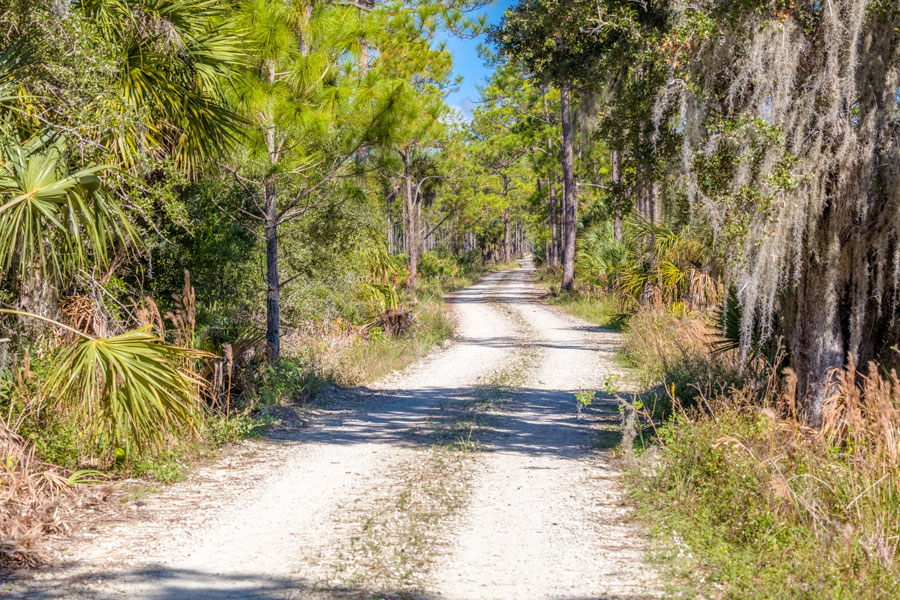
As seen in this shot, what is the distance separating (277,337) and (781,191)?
6.87m

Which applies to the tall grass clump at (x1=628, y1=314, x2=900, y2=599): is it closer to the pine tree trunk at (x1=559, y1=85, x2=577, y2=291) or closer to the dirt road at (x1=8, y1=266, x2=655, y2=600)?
the dirt road at (x1=8, y1=266, x2=655, y2=600)

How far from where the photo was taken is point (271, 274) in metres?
10.2

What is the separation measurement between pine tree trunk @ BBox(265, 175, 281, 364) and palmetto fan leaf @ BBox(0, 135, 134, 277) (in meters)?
4.15

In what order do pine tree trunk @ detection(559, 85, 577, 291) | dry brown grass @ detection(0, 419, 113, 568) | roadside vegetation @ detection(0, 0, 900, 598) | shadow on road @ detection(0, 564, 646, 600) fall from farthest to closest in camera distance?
pine tree trunk @ detection(559, 85, 577, 291) → roadside vegetation @ detection(0, 0, 900, 598) → dry brown grass @ detection(0, 419, 113, 568) → shadow on road @ detection(0, 564, 646, 600)

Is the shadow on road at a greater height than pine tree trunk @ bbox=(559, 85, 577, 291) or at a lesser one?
lesser

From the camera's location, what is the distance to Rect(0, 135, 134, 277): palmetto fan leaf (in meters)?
5.10

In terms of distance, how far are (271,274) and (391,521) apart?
562 centimetres

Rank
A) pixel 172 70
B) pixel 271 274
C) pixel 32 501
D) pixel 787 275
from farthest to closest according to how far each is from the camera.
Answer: pixel 271 274 → pixel 172 70 → pixel 787 275 → pixel 32 501

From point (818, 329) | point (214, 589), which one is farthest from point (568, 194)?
point (214, 589)

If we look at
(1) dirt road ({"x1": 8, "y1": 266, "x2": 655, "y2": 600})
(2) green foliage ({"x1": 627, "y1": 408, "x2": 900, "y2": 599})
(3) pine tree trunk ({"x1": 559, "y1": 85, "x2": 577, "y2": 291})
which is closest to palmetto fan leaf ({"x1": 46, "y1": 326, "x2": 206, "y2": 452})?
(1) dirt road ({"x1": 8, "y1": 266, "x2": 655, "y2": 600})

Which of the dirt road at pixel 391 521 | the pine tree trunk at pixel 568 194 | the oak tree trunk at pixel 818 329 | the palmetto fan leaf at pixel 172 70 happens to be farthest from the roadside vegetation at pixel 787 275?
the pine tree trunk at pixel 568 194

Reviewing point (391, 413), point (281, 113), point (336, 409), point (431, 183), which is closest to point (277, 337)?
point (336, 409)

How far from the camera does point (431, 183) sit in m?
33.8

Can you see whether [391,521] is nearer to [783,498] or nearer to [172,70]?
[783,498]
